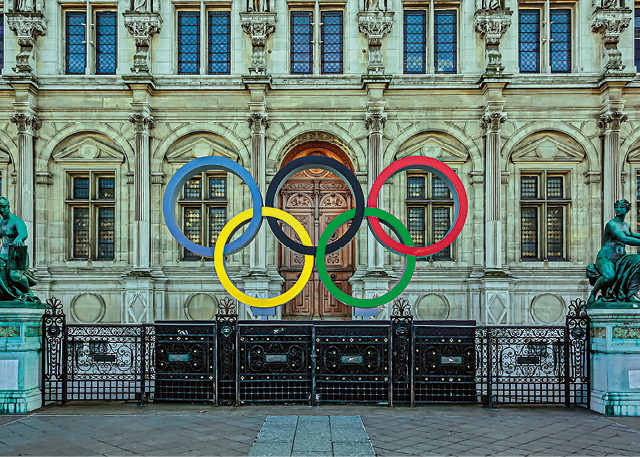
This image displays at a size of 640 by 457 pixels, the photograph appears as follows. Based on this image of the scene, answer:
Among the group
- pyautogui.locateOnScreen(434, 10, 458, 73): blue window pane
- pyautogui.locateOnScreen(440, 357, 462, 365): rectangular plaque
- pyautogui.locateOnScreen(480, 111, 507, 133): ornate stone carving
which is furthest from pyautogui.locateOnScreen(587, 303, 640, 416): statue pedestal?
pyautogui.locateOnScreen(434, 10, 458, 73): blue window pane

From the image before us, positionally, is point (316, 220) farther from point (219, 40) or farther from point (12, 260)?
point (12, 260)

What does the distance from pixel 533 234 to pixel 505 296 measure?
9.94 ft

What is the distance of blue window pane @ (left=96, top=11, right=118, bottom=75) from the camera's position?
1900cm

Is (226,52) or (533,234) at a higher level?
(226,52)

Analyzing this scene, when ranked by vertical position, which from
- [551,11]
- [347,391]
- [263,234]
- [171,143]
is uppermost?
[551,11]

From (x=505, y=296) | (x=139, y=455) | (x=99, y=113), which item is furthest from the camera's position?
(x=99, y=113)

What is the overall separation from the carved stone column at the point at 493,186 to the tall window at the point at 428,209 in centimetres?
148

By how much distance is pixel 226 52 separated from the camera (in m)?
19.1

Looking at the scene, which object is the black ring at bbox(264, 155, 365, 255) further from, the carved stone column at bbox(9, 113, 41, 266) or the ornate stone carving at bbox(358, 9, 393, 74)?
the carved stone column at bbox(9, 113, 41, 266)

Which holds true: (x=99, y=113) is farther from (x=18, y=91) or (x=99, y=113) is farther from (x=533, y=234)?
(x=533, y=234)

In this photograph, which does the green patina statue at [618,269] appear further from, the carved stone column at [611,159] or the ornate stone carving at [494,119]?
the carved stone column at [611,159]

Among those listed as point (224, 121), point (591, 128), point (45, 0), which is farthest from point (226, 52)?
point (591, 128)

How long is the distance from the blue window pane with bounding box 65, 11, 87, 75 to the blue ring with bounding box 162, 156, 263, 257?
29.4 ft

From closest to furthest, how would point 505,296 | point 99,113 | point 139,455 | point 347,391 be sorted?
point 139,455
point 347,391
point 505,296
point 99,113
